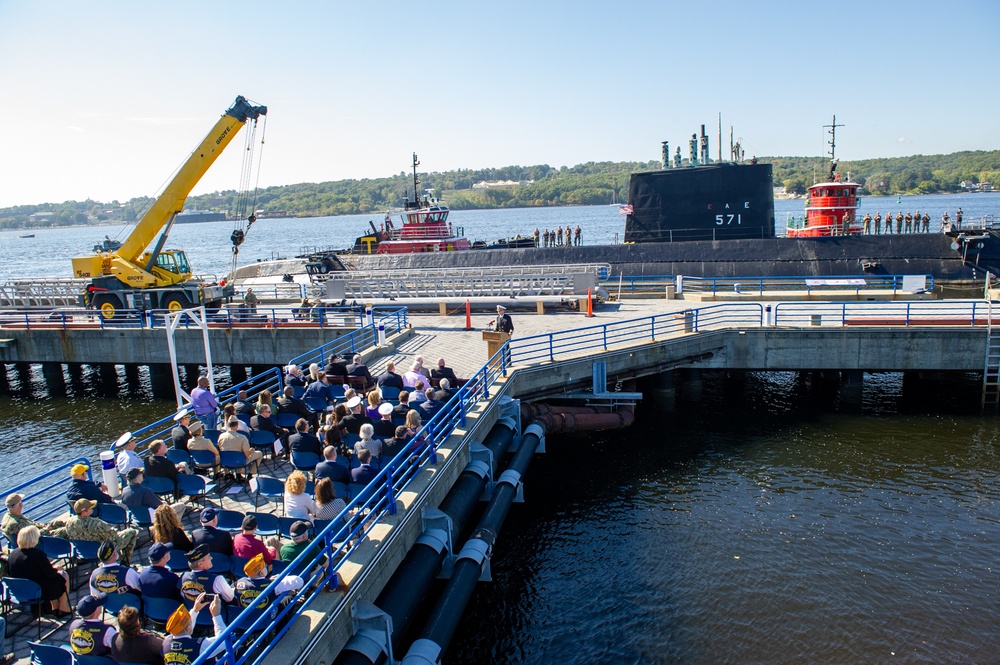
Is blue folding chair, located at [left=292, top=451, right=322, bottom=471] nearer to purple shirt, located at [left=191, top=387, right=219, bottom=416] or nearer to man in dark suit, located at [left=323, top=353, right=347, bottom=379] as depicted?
purple shirt, located at [left=191, top=387, right=219, bottom=416]

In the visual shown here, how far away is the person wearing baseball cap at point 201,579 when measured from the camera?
7398mm

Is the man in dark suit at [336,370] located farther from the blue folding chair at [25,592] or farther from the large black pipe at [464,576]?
the blue folding chair at [25,592]

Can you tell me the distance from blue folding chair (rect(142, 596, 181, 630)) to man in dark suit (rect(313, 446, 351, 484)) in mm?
3035

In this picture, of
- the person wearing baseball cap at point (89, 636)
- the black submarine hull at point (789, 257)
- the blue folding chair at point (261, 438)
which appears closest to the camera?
the person wearing baseball cap at point (89, 636)

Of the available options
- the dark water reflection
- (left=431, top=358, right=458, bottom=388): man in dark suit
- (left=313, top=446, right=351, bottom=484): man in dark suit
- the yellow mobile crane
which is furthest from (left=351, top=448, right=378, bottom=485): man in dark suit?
the yellow mobile crane

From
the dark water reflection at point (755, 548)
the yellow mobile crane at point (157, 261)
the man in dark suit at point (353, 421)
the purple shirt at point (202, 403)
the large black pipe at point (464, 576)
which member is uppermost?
the yellow mobile crane at point (157, 261)

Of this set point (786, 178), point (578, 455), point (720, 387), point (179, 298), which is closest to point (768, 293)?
point (720, 387)

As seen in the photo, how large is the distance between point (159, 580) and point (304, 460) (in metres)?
3.73

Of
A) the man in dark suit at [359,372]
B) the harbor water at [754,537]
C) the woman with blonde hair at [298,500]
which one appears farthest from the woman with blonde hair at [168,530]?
the man in dark suit at [359,372]

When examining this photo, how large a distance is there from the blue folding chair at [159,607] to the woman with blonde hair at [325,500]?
7.39ft

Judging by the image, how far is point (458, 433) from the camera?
13445 millimetres

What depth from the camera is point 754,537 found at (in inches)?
517

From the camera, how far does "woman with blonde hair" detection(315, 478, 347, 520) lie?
9335mm

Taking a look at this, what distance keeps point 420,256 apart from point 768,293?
18584mm
